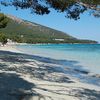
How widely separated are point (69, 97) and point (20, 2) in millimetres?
3824

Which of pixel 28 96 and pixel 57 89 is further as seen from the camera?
pixel 57 89

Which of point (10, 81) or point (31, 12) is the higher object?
point (31, 12)

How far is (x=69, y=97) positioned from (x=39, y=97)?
125 centimetres

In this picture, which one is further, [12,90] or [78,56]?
[78,56]

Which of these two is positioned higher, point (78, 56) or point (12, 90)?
point (12, 90)

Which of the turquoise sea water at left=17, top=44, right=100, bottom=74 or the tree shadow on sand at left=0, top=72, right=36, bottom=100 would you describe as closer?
the tree shadow on sand at left=0, top=72, right=36, bottom=100

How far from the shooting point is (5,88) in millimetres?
10820

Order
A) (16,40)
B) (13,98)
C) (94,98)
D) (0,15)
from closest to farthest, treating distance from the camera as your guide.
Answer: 1. (13,98)
2. (94,98)
3. (0,15)
4. (16,40)

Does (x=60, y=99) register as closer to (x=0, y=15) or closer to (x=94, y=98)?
(x=94, y=98)

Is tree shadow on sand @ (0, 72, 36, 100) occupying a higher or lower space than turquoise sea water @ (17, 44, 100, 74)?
higher

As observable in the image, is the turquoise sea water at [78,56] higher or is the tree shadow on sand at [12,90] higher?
the tree shadow on sand at [12,90]

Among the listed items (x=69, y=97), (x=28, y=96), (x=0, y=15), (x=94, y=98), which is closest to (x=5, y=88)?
(x=28, y=96)

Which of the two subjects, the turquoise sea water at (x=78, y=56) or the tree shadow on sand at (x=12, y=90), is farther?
the turquoise sea water at (x=78, y=56)

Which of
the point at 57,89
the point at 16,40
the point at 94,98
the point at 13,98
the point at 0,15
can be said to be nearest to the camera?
the point at 13,98
